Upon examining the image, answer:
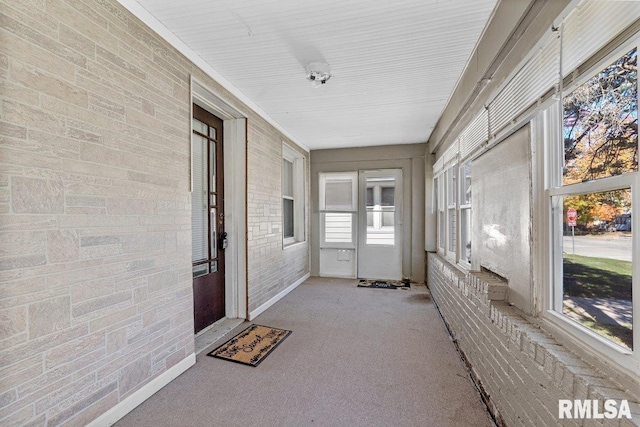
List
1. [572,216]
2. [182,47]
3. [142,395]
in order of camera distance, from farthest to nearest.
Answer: [182,47] → [142,395] → [572,216]

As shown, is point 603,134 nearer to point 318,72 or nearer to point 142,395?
point 318,72

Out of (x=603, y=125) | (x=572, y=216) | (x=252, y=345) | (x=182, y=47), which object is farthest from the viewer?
(x=252, y=345)

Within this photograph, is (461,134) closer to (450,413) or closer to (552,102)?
(552,102)

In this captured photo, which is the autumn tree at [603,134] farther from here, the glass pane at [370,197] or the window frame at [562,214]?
the glass pane at [370,197]

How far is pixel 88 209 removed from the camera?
4.96 ft

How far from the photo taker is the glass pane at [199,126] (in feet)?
9.11

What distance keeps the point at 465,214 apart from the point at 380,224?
226cm

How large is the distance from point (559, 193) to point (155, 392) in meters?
2.70

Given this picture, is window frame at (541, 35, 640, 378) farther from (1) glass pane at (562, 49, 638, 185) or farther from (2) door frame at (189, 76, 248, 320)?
(2) door frame at (189, 76, 248, 320)

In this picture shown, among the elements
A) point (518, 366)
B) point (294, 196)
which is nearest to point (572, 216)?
point (518, 366)

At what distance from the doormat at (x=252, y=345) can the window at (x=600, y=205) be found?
2173 millimetres

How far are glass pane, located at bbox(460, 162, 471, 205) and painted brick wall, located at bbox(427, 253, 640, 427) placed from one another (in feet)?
2.88

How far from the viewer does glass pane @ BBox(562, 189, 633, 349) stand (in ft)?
3.34

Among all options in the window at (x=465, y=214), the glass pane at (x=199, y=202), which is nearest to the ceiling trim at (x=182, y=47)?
the glass pane at (x=199, y=202)
